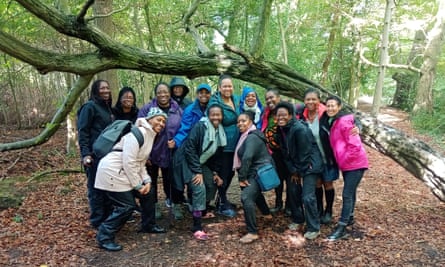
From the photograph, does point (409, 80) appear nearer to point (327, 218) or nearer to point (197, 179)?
point (327, 218)

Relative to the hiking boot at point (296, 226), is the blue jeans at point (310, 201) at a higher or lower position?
higher

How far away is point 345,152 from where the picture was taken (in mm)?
4098

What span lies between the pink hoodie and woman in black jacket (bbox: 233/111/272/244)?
3.04ft

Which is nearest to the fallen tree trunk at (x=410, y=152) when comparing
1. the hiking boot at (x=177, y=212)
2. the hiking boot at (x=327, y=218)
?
the hiking boot at (x=327, y=218)

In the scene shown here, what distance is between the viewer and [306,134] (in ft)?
13.8

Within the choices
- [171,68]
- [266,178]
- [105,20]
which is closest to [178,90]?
[171,68]

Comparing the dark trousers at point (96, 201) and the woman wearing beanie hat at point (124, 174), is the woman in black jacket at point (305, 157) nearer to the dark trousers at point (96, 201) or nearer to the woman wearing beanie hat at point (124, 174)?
the woman wearing beanie hat at point (124, 174)

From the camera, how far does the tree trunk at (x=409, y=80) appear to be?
14312 mm

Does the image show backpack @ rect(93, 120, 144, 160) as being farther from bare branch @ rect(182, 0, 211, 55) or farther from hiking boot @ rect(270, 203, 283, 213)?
hiking boot @ rect(270, 203, 283, 213)

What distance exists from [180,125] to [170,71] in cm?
95

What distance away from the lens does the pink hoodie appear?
13.3 feet

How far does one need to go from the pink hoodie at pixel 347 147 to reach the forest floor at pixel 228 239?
0.97 m

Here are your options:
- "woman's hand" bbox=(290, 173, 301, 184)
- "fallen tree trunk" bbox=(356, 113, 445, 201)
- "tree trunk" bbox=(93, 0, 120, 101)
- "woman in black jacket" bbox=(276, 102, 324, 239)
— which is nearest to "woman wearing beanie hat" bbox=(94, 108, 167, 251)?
"woman in black jacket" bbox=(276, 102, 324, 239)

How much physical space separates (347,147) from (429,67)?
1053cm
